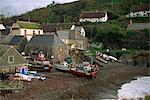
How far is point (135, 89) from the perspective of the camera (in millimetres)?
30984

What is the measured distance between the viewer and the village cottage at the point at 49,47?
45781 mm

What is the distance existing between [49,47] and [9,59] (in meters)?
12.0

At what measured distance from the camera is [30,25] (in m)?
59.7

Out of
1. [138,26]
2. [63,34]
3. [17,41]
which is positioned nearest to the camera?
[17,41]

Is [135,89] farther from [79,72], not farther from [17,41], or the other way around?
[17,41]

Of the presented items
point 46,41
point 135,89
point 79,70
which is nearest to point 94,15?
point 46,41

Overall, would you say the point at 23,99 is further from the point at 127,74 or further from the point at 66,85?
the point at 127,74

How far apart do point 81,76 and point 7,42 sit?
1893 cm

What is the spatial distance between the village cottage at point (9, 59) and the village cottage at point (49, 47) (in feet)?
34.5

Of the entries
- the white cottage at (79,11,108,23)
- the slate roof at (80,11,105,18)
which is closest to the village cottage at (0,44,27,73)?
the white cottage at (79,11,108,23)

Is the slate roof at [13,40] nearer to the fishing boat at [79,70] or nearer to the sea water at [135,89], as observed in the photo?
the fishing boat at [79,70]

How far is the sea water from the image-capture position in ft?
89.2

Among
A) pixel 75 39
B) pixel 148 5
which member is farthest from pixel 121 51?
pixel 148 5

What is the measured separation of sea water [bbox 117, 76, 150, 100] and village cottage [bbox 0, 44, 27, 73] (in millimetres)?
11854
